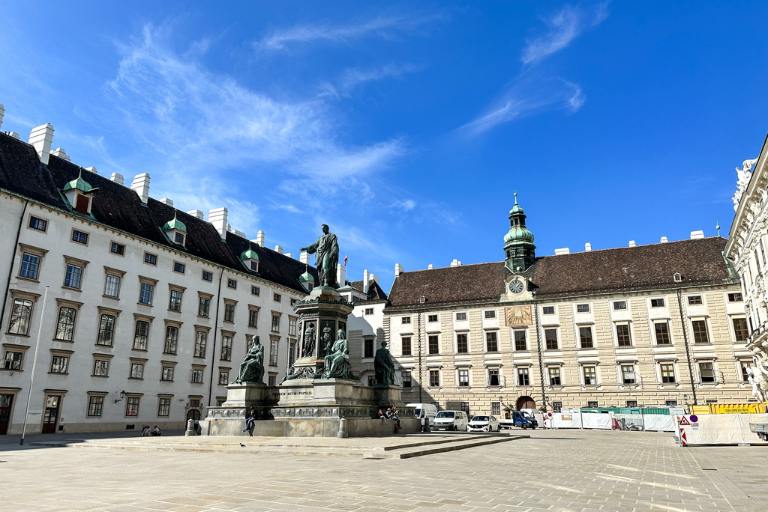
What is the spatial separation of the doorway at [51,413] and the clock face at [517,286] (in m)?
38.5

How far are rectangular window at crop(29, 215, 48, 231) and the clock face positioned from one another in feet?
129

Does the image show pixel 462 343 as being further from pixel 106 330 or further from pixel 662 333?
pixel 106 330

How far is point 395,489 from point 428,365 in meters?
44.4

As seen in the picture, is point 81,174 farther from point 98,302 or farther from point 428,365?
point 428,365

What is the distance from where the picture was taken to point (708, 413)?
24.5 metres

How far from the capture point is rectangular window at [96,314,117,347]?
3541 cm

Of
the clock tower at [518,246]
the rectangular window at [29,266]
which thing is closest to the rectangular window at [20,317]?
the rectangular window at [29,266]

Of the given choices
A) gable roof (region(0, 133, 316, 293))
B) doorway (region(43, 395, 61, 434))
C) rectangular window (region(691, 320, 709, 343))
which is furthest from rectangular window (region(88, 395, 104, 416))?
rectangular window (region(691, 320, 709, 343))

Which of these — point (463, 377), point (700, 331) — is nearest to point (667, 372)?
point (700, 331)

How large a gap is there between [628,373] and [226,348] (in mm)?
35103

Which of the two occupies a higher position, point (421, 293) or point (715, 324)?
point (421, 293)

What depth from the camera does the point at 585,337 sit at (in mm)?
47875

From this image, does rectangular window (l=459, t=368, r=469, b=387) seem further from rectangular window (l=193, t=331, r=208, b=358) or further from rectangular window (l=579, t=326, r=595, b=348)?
rectangular window (l=193, t=331, r=208, b=358)

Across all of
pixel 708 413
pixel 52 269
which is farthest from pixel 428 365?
pixel 52 269
